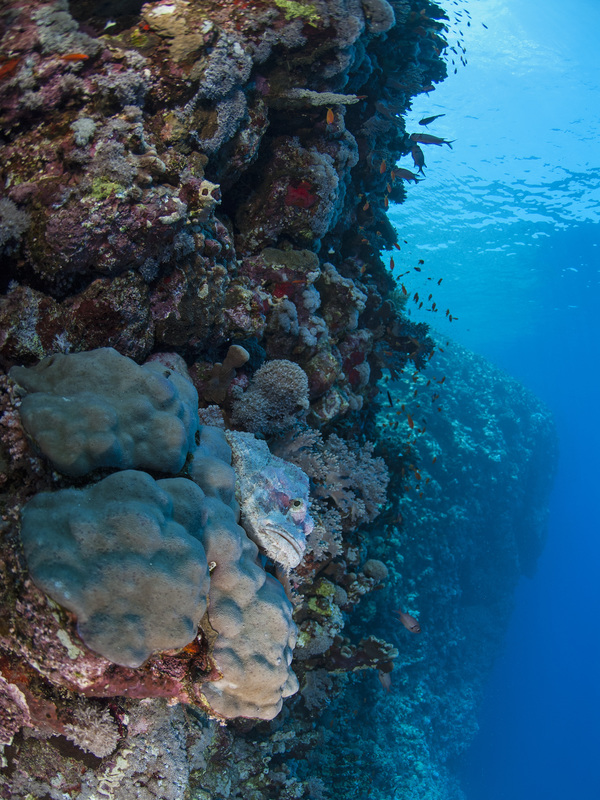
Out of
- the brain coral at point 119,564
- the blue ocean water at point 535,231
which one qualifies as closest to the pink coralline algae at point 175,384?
the brain coral at point 119,564

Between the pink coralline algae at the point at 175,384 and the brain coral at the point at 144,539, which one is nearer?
the brain coral at the point at 144,539

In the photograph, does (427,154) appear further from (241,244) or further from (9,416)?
(9,416)

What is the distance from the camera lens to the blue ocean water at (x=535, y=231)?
25.7m

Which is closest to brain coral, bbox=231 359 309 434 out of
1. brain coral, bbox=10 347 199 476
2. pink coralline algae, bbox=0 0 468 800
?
pink coralline algae, bbox=0 0 468 800

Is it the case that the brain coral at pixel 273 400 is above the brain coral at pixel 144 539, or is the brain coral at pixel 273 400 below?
below

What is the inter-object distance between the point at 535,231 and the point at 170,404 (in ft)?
150

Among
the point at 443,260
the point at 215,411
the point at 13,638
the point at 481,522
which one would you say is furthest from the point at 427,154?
the point at 13,638

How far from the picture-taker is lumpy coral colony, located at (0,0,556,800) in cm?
189

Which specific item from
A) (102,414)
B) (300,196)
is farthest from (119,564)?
(300,196)

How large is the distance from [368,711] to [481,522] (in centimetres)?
1007

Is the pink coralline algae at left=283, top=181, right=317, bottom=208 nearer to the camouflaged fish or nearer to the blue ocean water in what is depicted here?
the camouflaged fish

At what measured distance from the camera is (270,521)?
307 centimetres

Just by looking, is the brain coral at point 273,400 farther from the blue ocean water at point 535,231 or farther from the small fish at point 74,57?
the blue ocean water at point 535,231

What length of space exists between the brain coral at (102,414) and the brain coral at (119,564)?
17 cm
